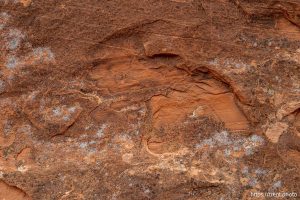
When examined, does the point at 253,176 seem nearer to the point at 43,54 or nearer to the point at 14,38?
the point at 43,54

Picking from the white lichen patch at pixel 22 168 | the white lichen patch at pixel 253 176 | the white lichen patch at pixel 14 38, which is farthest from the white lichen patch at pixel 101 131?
the white lichen patch at pixel 253 176

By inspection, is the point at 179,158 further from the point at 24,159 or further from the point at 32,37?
the point at 32,37

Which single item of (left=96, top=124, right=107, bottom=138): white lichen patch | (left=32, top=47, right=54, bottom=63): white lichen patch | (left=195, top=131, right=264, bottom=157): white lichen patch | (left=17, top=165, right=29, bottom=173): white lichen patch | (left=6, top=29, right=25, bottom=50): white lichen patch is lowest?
(left=17, top=165, right=29, bottom=173): white lichen patch

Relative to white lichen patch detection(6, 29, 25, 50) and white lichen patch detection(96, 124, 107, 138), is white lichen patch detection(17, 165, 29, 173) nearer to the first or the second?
white lichen patch detection(96, 124, 107, 138)

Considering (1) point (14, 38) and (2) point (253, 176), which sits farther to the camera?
(1) point (14, 38)

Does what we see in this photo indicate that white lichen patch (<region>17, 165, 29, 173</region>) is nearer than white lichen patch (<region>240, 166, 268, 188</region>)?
No

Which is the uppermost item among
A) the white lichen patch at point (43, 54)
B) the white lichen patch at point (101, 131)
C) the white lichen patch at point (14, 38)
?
the white lichen patch at point (14, 38)

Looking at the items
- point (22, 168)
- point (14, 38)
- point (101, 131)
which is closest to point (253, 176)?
point (101, 131)

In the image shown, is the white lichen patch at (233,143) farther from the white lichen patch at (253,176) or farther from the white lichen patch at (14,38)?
the white lichen patch at (14,38)

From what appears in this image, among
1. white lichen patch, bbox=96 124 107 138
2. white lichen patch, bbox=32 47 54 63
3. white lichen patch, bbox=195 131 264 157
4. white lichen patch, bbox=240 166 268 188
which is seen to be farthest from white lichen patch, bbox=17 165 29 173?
white lichen patch, bbox=240 166 268 188
